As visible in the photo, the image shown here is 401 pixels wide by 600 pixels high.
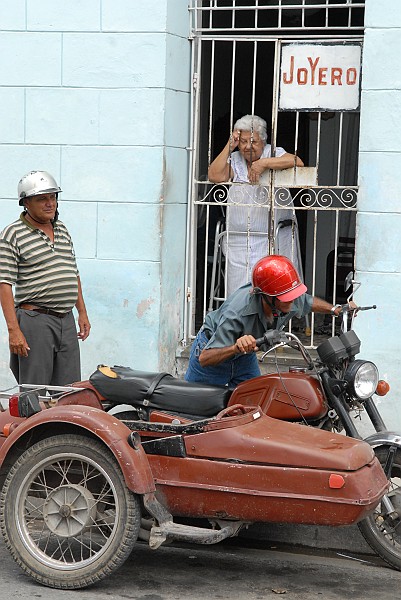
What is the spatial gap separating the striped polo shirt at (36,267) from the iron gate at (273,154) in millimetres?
1694

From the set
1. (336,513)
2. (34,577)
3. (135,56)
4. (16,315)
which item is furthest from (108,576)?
(135,56)

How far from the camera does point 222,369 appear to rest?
5527 millimetres

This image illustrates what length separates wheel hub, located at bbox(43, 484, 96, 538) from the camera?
16.4ft

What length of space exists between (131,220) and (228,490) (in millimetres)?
3117

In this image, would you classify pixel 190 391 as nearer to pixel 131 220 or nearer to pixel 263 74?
pixel 131 220

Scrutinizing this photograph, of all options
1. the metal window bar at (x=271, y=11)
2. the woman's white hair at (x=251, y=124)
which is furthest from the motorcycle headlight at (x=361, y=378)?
the metal window bar at (x=271, y=11)

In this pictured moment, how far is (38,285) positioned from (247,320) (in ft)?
4.97

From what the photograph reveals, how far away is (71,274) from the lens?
6398 mm

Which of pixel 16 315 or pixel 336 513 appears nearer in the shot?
pixel 336 513

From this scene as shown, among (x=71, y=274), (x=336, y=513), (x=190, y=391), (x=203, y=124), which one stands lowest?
(x=336, y=513)

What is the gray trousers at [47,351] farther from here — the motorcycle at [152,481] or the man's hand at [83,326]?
the motorcycle at [152,481]

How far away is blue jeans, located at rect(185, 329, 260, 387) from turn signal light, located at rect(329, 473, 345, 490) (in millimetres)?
991

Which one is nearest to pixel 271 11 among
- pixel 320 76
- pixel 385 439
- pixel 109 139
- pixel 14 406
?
pixel 320 76

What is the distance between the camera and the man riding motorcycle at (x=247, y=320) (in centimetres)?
515
